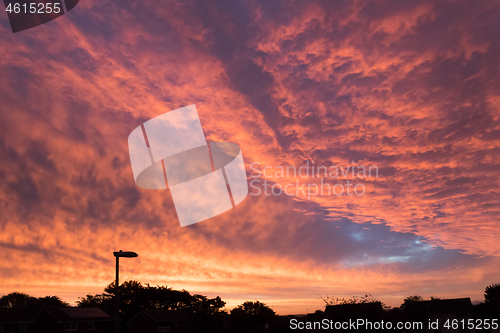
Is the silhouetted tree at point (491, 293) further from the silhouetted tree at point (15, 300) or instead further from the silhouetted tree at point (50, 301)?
the silhouetted tree at point (15, 300)

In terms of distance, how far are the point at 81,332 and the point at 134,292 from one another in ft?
96.9

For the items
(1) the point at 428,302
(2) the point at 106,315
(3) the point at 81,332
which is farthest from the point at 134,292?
(1) the point at 428,302

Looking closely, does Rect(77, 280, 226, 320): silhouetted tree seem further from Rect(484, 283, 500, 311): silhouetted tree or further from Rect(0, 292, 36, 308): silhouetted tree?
Rect(484, 283, 500, 311): silhouetted tree

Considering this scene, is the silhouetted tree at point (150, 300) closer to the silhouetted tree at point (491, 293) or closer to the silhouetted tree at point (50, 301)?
the silhouetted tree at point (50, 301)

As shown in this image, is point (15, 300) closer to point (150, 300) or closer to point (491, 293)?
point (150, 300)

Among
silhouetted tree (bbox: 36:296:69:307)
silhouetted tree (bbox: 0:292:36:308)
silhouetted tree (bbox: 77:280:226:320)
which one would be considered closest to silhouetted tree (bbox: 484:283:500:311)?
silhouetted tree (bbox: 77:280:226:320)

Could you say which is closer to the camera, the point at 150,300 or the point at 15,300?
the point at 150,300

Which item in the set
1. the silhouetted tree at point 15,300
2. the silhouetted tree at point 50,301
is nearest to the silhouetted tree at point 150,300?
the silhouetted tree at point 50,301

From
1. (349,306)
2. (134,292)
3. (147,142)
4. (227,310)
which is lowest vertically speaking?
(227,310)

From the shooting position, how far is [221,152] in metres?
30.6

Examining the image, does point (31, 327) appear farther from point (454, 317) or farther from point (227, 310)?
point (454, 317)

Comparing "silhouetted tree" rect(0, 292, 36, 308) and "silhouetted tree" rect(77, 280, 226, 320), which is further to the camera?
"silhouetted tree" rect(0, 292, 36, 308)

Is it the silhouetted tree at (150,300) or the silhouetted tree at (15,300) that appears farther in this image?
the silhouetted tree at (15,300)

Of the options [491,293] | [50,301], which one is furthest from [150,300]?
[491,293]
